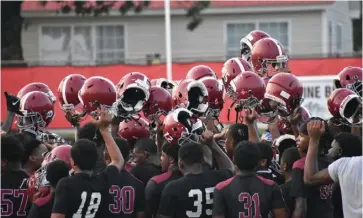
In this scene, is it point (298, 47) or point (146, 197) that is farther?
point (298, 47)

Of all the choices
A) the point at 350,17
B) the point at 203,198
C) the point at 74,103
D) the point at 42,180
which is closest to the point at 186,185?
the point at 203,198

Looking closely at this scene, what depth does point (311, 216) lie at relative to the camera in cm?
863

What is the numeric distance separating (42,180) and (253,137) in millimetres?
2024

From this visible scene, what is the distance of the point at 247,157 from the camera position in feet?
25.7

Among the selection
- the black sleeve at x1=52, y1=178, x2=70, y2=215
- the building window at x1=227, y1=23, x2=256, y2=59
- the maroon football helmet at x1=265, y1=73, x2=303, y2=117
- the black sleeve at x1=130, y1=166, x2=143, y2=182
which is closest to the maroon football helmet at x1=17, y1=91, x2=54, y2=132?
the black sleeve at x1=130, y1=166, x2=143, y2=182

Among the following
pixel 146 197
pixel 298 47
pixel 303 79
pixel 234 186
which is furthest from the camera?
pixel 298 47

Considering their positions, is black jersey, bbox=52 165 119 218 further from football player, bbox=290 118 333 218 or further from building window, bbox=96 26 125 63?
building window, bbox=96 26 125 63

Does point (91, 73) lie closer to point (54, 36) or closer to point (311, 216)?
point (54, 36)

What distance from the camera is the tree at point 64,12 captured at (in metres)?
30.1

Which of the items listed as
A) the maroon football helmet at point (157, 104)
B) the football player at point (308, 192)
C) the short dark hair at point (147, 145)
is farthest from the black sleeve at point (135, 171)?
the football player at point (308, 192)

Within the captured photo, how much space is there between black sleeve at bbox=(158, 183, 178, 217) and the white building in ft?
84.5

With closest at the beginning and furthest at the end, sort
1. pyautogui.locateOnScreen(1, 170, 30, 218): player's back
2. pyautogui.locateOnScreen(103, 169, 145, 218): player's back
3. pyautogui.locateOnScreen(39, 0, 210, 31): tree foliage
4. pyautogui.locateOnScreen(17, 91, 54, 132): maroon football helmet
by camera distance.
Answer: pyautogui.locateOnScreen(103, 169, 145, 218): player's back
pyautogui.locateOnScreen(1, 170, 30, 218): player's back
pyautogui.locateOnScreen(17, 91, 54, 132): maroon football helmet
pyautogui.locateOnScreen(39, 0, 210, 31): tree foliage

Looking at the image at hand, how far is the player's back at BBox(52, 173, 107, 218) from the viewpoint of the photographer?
7645mm

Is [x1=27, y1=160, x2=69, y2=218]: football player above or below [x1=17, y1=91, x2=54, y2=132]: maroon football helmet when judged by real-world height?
below
